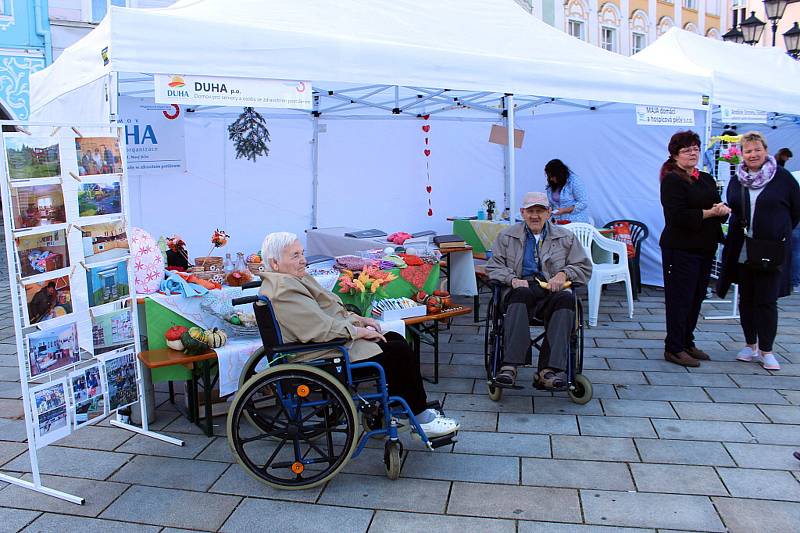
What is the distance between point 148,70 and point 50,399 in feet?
5.73

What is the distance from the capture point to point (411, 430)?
3.12 metres

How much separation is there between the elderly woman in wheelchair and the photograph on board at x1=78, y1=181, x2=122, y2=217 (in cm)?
78

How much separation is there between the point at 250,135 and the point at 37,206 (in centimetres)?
421

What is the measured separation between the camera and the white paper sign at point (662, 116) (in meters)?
5.66

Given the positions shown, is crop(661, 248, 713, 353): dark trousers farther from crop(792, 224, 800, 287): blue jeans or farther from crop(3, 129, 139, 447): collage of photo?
crop(3, 129, 139, 447): collage of photo

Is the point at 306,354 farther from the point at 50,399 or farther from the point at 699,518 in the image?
the point at 699,518

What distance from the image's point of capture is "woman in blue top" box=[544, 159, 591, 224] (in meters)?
6.88

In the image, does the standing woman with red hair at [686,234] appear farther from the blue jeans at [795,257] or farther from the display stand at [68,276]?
Result: the display stand at [68,276]

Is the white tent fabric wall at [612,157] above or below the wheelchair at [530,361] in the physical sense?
above

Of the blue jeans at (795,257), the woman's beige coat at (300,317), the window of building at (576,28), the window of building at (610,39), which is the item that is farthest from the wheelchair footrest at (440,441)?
the window of building at (610,39)

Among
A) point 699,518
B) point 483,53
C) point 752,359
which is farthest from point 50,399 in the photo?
point 752,359

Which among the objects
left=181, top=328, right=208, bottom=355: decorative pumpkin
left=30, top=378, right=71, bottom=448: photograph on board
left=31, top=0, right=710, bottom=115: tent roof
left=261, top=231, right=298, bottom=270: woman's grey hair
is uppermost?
left=31, top=0, right=710, bottom=115: tent roof

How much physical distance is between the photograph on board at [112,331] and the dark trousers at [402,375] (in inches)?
48.3

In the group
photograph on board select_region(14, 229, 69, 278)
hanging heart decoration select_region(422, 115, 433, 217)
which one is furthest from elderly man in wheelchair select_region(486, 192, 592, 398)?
hanging heart decoration select_region(422, 115, 433, 217)
